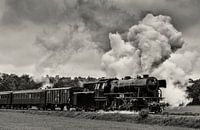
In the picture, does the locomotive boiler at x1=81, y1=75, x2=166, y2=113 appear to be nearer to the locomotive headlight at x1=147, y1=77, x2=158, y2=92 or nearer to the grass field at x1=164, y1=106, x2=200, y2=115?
the locomotive headlight at x1=147, y1=77, x2=158, y2=92

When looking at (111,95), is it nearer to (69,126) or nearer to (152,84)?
(152,84)

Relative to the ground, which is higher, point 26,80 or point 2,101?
point 26,80

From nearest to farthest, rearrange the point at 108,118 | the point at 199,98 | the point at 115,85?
the point at 108,118
the point at 115,85
the point at 199,98

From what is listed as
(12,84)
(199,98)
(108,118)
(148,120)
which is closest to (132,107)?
(108,118)

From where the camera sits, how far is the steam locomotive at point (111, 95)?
37156mm

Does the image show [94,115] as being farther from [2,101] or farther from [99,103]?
[2,101]

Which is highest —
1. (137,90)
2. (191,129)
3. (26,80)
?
(26,80)

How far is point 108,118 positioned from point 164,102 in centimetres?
640

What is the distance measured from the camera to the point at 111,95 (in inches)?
1602

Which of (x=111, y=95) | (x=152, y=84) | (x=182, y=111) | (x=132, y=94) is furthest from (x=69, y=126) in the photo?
(x=182, y=111)

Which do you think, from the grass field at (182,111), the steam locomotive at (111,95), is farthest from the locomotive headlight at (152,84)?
the grass field at (182,111)

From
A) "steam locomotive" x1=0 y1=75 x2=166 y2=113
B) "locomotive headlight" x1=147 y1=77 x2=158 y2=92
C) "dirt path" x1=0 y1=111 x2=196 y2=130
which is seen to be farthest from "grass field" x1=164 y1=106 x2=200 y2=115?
"dirt path" x1=0 y1=111 x2=196 y2=130

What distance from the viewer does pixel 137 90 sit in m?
37.8

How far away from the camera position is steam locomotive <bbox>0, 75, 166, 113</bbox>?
37156 millimetres
